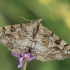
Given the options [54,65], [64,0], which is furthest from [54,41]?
[64,0]

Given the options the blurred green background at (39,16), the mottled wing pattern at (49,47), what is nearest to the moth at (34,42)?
the mottled wing pattern at (49,47)

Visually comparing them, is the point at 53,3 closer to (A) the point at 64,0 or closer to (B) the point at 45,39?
(A) the point at 64,0

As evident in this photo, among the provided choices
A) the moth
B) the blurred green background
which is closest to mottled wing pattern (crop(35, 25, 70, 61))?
the moth

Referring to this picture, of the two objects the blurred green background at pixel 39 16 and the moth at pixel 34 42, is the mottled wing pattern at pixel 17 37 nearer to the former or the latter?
the moth at pixel 34 42

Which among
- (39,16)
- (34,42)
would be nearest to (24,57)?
(34,42)

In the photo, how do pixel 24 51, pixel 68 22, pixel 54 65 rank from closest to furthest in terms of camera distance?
pixel 24 51, pixel 54 65, pixel 68 22

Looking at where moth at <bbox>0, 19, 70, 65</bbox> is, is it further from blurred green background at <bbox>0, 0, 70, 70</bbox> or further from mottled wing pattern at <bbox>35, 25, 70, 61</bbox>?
blurred green background at <bbox>0, 0, 70, 70</bbox>

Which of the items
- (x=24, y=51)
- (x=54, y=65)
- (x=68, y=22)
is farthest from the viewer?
(x=68, y=22)

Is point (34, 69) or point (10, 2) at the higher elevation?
point (10, 2)
